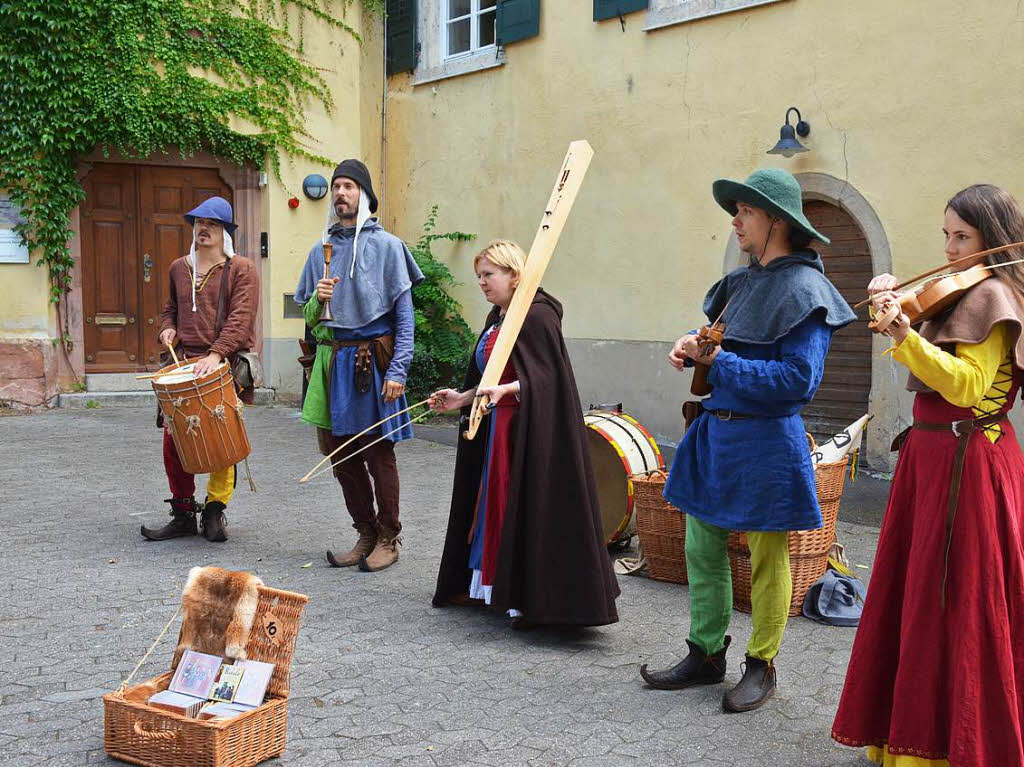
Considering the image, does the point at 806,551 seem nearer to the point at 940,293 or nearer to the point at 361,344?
the point at 940,293

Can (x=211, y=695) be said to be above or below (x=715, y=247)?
below

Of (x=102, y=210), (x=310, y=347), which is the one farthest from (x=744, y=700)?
(x=102, y=210)

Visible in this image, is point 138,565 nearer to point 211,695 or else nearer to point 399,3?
point 211,695

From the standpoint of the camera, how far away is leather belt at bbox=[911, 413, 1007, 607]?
9.54 feet

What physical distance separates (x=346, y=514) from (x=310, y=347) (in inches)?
61.8

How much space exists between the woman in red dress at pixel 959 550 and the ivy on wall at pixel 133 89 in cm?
1047

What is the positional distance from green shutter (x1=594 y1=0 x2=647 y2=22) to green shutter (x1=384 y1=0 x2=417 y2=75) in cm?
322

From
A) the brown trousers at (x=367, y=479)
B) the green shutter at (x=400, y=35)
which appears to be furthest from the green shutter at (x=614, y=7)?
the brown trousers at (x=367, y=479)

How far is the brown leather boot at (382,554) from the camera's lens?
18.0 ft

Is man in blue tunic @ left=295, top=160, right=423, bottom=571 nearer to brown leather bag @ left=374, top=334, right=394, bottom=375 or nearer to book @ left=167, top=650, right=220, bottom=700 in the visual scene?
brown leather bag @ left=374, top=334, right=394, bottom=375

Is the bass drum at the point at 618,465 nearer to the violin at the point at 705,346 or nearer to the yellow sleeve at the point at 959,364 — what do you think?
the violin at the point at 705,346

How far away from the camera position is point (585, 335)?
1088cm

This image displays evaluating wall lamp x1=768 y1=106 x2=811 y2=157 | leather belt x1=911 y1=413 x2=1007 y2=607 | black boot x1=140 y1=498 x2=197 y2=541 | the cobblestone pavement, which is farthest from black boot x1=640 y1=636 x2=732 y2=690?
wall lamp x1=768 y1=106 x2=811 y2=157

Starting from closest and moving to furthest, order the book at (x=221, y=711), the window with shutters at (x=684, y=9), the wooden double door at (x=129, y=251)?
1. the book at (x=221, y=711)
2. the window with shutters at (x=684, y=9)
3. the wooden double door at (x=129, y=251)
